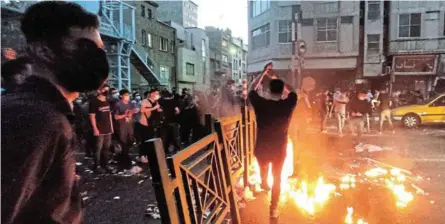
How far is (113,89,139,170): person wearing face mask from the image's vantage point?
764cm

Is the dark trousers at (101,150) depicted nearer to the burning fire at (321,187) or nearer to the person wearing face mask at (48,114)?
the burning fire at (321,187)

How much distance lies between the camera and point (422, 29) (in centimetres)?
2734

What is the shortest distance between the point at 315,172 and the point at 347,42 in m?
24.3

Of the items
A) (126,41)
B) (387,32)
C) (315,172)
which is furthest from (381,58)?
(315,172)

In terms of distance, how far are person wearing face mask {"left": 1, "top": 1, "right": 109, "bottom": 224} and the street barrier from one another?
2.41ft

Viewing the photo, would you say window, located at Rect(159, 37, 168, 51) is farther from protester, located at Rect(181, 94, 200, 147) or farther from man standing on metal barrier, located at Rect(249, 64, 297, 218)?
man standing on metal barrier, located at Rect(249, 64, 297, 218)

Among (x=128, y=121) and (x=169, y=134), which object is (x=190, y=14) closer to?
(x=169, y=134)

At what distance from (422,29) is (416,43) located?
1293 mm

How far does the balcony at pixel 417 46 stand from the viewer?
2688 centimetres

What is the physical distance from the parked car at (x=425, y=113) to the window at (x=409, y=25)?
14.9 meters

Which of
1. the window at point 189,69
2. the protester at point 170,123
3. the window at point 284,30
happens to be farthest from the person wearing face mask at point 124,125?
the window at point 189,69

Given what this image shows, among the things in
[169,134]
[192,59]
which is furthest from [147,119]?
[192,59]

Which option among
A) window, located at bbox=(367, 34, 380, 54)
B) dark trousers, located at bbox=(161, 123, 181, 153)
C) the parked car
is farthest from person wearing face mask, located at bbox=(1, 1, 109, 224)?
window, located at bbox=(367, 34, 380, 54)

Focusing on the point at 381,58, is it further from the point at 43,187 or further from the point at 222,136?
the point at 43,187
